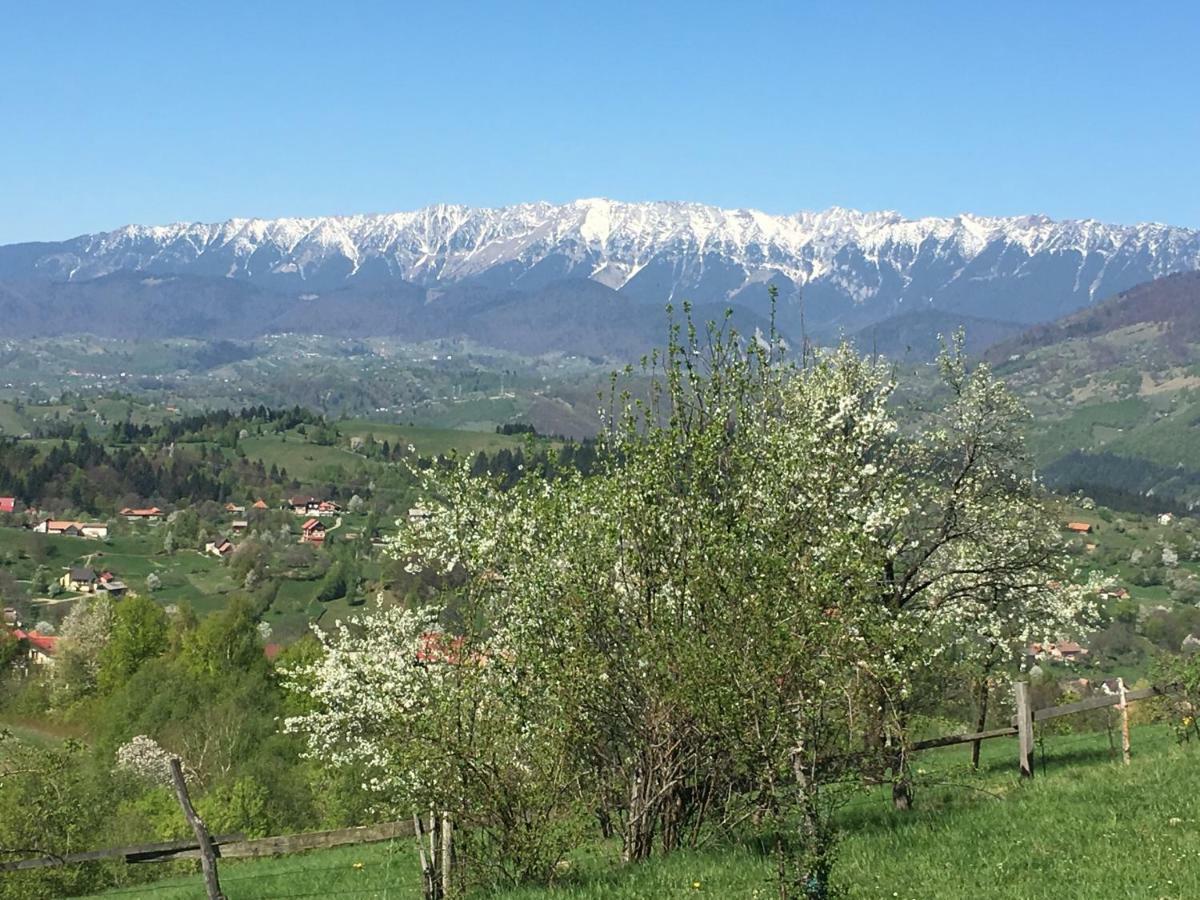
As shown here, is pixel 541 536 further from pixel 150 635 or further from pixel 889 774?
pixel 150 635

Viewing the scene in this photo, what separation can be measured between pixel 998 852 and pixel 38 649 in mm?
133686

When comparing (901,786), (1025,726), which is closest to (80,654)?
(901,786)

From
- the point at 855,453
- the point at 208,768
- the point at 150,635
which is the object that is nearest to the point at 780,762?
the point at 855,453

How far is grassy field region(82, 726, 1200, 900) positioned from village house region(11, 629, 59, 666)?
106m

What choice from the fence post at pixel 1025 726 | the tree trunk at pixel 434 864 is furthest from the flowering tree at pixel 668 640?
the fence post at pixel 1025 726

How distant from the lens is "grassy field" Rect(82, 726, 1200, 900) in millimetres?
13492

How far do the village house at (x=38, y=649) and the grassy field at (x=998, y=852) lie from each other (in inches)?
4174

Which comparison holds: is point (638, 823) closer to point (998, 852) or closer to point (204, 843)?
point (998, 852)

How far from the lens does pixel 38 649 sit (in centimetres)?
12838

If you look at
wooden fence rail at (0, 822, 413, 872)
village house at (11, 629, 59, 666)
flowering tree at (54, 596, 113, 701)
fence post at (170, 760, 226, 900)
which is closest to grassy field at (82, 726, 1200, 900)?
wooden fence rail at (0, 822, 413, 872)

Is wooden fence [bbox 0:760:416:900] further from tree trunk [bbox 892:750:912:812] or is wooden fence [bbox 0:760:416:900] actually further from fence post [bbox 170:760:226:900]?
tree trunk [bbox 892:750:912:812]

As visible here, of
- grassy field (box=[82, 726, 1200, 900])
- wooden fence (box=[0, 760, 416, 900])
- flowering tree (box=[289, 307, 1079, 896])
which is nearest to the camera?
grassy field (box=[82, 726, 1200, 900])

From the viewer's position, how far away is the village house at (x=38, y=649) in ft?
376

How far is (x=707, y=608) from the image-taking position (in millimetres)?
15516
